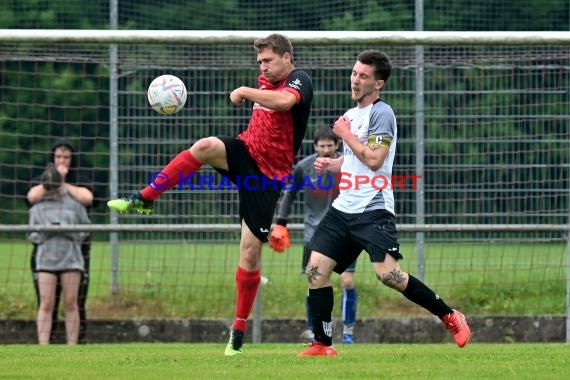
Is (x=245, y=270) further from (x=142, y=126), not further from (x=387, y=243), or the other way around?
(x=142, y=126)

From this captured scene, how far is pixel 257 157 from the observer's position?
8.14 meters

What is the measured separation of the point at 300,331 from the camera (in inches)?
496

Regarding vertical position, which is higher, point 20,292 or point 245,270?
point 245,270

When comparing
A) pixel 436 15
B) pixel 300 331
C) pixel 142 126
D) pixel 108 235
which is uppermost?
pixel 436 15

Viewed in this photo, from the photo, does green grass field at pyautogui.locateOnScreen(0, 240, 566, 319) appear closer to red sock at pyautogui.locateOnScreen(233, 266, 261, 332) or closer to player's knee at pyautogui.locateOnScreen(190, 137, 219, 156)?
red sock at pyautogui.locateOnScreen(233, 266, 261, 332)

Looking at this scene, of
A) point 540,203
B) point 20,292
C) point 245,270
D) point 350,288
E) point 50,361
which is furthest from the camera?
point 20,292

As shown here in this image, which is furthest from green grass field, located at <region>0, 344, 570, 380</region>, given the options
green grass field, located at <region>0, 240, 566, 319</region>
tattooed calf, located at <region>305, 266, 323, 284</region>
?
green grass field, located at <region>0, 240, 566, 319</region>

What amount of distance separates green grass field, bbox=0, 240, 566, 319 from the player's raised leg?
4715mm

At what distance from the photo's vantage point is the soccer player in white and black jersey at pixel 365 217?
25.9 ft

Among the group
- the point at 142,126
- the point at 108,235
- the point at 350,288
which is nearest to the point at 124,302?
the point at 108,235

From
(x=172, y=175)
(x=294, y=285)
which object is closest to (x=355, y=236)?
(x=172, y=175)

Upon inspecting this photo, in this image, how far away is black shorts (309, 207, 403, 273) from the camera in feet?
25.9

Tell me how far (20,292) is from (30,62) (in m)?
2.71

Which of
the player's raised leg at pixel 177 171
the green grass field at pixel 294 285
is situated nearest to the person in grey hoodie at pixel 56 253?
the green grass field at pixel 294 285
